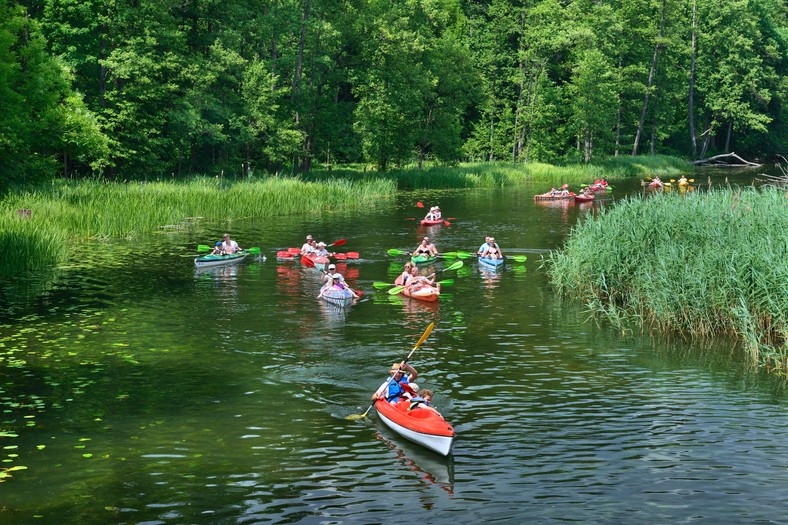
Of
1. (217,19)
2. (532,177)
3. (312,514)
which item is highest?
(217,19)

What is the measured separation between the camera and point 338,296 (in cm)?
2433

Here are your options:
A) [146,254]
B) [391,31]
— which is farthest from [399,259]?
[391,31]

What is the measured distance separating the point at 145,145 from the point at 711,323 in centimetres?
3500

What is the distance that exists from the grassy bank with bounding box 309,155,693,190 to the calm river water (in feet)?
117

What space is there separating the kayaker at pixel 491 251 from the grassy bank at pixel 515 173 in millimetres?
27492

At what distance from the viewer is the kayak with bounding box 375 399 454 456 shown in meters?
13.0

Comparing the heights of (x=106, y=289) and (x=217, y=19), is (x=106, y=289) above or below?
below

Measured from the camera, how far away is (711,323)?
2005 cm

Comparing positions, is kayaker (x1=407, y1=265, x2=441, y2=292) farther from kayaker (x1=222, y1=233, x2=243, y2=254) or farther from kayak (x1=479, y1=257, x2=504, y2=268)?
kayaker (x1=222, y1=233, x2=243, y2=254)

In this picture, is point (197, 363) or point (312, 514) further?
point (197, 363)

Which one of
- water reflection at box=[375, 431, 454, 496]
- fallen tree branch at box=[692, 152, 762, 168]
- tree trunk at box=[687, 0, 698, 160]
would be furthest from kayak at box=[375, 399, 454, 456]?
tree trunk at box=[687, 0, 698, 160]

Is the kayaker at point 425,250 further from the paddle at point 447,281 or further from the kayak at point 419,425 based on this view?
the kayak at point 419,425

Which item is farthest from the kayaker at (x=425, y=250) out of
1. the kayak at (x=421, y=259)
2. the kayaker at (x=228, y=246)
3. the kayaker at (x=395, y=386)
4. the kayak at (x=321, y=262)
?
the kayaker at (x=395, y=386)

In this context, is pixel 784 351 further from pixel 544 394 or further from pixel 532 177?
pixel 532 177
